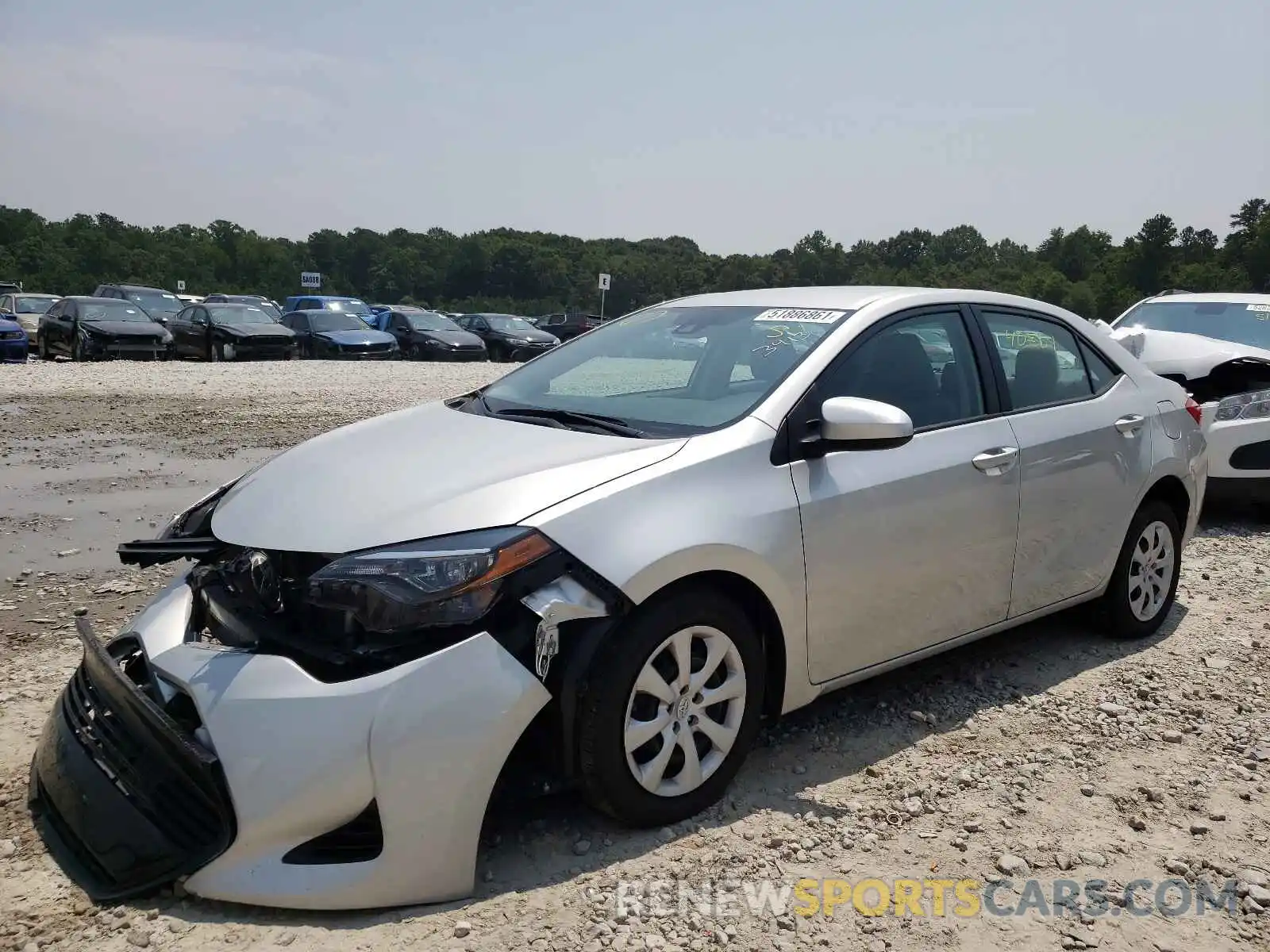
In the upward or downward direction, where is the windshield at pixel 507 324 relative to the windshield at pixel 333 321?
upward

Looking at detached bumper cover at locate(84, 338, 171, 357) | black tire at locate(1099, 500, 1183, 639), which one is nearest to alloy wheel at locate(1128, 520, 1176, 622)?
black tire at locate(1099, 500, 1183, 639)

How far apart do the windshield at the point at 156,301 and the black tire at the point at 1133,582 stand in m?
27.8

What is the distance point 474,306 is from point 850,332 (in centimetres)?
6565

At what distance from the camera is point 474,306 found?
67.6 m

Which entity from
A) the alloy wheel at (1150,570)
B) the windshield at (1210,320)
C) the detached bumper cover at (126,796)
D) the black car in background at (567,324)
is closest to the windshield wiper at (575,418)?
the detached bumper cover at (126,796)

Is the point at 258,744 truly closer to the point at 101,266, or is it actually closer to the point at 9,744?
the point at 9,744

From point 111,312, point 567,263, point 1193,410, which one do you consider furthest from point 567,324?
point 567,263

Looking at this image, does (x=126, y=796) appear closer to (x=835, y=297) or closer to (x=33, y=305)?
(x=835, y=297)

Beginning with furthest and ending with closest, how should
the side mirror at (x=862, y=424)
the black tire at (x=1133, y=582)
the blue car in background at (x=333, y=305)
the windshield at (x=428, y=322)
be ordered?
the blue car in background at (x=333, y=305)
the windshield at (x=428, y=322)
the black tire at (x=1133, y=582)
the side mirror at (x=862, y=424)

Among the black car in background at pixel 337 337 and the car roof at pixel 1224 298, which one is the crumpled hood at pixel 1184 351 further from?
the black car in background at pixel 337 337

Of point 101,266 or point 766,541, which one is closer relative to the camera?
point 766,541

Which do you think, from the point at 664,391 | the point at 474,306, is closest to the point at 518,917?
the point at 664,391

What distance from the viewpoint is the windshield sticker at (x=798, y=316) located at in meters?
3.88

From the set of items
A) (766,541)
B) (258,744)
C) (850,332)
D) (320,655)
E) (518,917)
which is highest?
(850,332)
